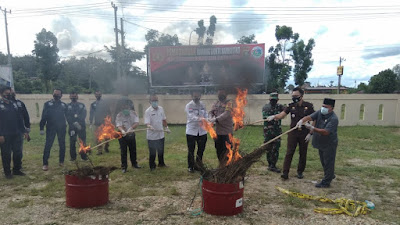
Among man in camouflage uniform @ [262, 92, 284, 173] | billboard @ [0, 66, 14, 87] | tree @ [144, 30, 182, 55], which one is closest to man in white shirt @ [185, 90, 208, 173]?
man in camouflage uniform @ [262, 92, 284, 173]

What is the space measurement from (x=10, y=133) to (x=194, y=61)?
1221 cm

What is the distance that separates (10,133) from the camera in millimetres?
5719

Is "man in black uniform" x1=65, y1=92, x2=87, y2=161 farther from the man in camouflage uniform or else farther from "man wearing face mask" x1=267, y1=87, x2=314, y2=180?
"man wearing face mask" x1=267, y1=87, x2=314, y2=180

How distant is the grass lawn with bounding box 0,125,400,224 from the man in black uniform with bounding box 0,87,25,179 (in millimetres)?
349

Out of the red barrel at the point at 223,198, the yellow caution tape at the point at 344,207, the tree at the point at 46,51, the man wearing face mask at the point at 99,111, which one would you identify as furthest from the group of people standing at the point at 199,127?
the tree at the point at 46,51

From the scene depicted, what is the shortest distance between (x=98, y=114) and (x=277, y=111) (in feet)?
17.7

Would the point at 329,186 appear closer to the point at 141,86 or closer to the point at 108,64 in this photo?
the point at 141,86

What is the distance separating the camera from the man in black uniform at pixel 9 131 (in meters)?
5.62

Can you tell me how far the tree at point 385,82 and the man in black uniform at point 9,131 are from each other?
39775 mm

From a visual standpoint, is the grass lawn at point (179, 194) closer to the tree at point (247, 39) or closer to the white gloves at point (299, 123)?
the white gloves at point (299, 123)

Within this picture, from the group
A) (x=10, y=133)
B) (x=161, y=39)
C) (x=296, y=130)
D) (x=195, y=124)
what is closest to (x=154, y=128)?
(x=195, y=124)

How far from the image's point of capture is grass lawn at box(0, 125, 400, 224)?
3.85 metres

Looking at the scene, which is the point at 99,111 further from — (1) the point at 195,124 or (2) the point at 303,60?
(2) the point at 303,60

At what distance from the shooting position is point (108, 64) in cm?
1498
